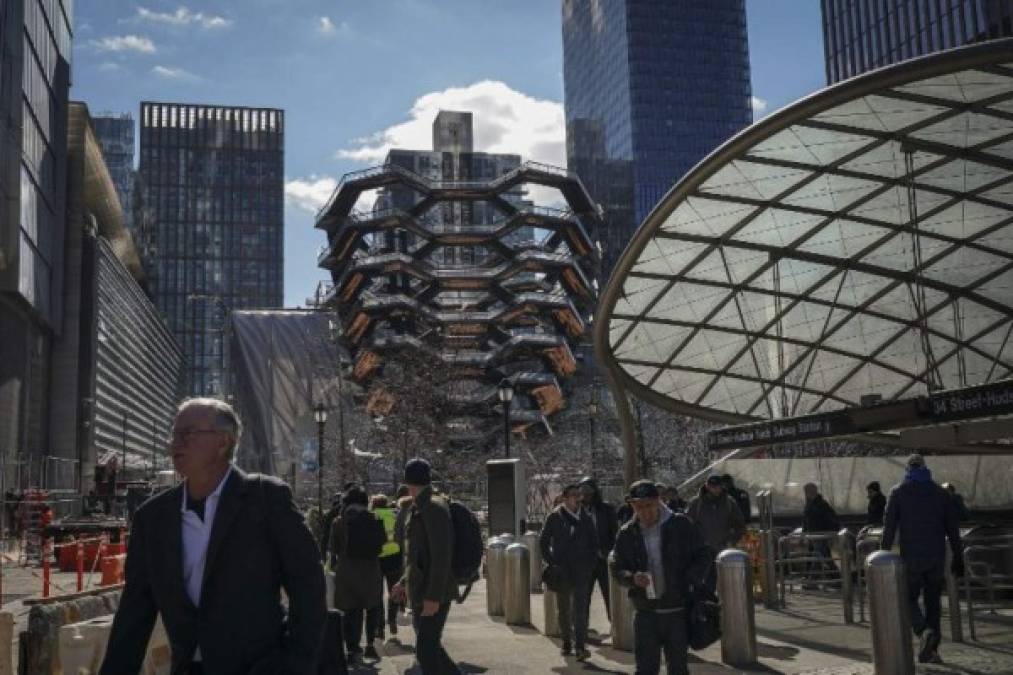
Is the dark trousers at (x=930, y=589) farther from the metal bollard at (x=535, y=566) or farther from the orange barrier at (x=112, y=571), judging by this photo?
the orange barrier at (x=112, y=571)

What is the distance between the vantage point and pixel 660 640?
725cm

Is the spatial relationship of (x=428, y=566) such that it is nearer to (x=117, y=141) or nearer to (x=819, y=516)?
(x=819, y=516)

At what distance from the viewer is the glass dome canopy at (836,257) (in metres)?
16.7

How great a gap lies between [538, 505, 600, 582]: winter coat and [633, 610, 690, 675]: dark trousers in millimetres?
3562

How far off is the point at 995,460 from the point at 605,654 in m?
15.3

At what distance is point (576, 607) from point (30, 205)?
49155 mm

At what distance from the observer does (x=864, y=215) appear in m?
21.0

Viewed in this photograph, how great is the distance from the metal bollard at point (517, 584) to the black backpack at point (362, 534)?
3051mm

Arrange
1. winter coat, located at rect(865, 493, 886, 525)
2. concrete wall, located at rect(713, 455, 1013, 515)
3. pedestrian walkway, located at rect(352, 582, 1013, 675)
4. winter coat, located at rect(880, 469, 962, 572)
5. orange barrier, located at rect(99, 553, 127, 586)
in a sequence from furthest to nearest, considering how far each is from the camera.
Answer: concrete wall, located at rect(713, 455, 1013, 515) < orange barrier, located at rect(99, 553, 127, 586) < winter coat, located at rect(865, 493, 886, 525) < winter coat, located at rect(880, 469, 962, 572) < pedestrian walkway, located at rect(352, 582, 1013, 675)

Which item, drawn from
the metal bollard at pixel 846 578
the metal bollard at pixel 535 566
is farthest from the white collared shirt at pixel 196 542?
the metal bollard at pixel 535 566

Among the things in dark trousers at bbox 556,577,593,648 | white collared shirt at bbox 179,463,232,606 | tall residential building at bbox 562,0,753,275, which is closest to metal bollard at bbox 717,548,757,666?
dark trousers at bbox 556,577,593,648

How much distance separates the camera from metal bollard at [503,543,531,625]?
13.4 metres

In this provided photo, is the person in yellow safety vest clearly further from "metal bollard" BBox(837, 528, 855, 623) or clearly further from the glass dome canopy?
the glass dome canopy

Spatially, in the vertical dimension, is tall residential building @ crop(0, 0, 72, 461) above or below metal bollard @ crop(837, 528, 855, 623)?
above
